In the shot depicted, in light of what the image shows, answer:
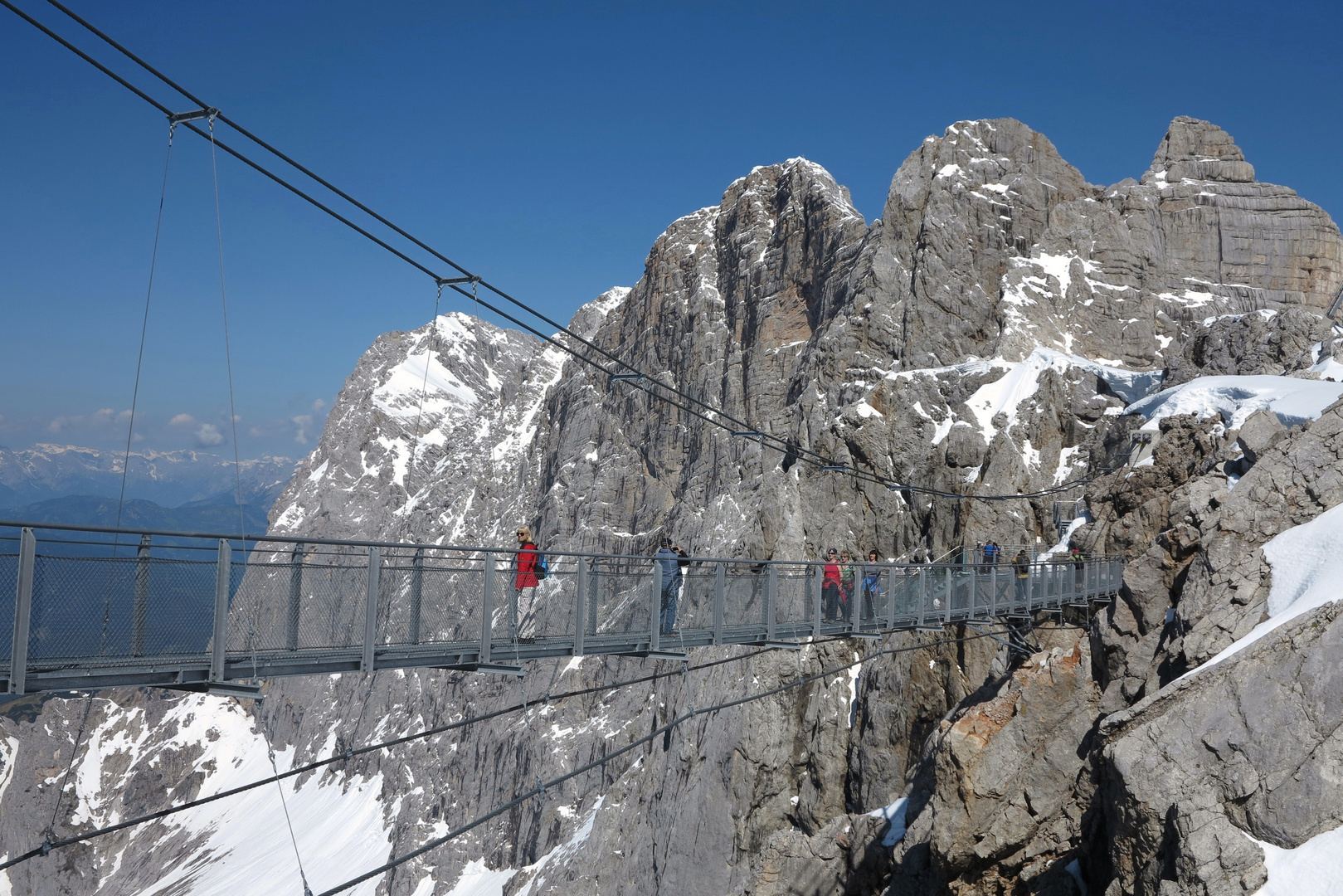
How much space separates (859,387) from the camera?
47406 mm

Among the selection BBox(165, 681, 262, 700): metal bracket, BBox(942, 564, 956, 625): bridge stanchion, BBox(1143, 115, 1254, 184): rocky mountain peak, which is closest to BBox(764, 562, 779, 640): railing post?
BBox(942, 564, 956, 625): bridge stanchion

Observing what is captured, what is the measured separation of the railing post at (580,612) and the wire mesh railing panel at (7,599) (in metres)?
5.46

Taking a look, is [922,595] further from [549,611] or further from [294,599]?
[294,599]

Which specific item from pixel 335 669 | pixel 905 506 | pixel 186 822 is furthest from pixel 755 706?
pixel 186 822

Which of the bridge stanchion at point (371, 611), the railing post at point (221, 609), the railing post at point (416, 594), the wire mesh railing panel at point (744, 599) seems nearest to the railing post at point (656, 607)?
the wire mesh railing panel at point (744, 599)

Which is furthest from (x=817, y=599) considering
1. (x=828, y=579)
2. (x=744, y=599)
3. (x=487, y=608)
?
(x=487, y=608)

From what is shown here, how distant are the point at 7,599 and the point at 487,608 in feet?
13.9

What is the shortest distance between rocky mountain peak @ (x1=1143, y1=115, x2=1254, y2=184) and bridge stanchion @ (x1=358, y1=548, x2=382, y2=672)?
5608cm

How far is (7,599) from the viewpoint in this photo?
22.6 feet

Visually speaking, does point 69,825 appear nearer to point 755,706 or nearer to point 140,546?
point 755,706

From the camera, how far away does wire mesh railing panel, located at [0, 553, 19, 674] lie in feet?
22.4

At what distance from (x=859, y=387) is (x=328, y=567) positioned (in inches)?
1606

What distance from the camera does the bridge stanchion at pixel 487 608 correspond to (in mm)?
9867

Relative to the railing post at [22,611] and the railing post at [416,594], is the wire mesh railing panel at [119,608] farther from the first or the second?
the railing post at [416,594]
